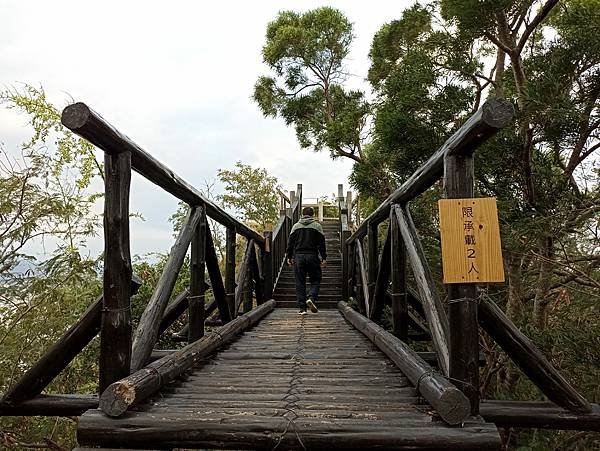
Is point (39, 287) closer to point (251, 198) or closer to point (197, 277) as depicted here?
point (197, 277)

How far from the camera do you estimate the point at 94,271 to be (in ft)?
17.4

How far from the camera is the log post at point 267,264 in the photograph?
7.04m

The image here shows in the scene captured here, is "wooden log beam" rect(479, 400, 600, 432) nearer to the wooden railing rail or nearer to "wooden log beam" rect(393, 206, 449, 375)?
the wooden railing rail

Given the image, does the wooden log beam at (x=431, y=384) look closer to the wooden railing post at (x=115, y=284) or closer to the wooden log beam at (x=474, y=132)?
the wooden log beam at (x=474, y=132)

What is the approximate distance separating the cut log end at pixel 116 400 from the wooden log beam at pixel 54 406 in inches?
27.9

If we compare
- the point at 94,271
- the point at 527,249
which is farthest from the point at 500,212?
the point at 94,271

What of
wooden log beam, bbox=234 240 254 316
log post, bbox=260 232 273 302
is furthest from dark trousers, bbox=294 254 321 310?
log post, bbox=260 232 273 302

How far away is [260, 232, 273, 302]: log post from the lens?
704 cm

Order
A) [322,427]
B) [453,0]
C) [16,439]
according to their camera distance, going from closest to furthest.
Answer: [322,427], [453,0], [16,439]

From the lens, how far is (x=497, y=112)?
164cm

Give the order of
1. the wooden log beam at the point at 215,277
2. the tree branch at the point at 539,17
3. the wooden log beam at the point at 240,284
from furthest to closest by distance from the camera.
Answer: the wooden log beam at the point at 240,284 → the wooden log beam at the point at 215,277 → the tree branch at the point at 539,17

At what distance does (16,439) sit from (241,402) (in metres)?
3.93

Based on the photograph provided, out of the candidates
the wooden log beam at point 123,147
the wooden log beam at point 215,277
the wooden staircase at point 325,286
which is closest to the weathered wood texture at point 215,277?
the wooden log beam at point 215,277

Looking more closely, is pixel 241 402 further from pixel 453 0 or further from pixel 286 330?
pixel 453 0
